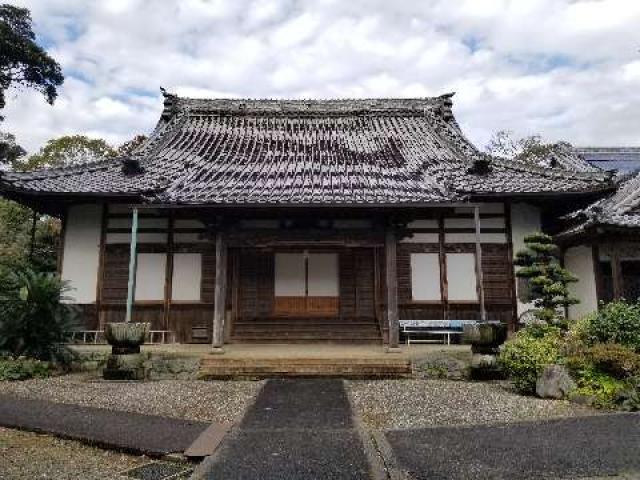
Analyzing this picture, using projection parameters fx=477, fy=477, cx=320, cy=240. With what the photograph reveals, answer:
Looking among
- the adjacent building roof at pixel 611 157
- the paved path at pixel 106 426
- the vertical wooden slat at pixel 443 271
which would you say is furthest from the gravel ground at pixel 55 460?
the adjacent building roof at pixel 611 157

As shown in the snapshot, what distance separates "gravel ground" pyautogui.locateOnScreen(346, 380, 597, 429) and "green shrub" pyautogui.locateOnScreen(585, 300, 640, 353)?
1.82 metres

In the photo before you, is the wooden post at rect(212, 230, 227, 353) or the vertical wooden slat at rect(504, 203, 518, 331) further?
the vertical wooden slat at rect(504, 203, 518, 331)

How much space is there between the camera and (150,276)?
1279 cm

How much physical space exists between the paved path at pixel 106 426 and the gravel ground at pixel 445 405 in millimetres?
2360

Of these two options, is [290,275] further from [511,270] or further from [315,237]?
[511,270]

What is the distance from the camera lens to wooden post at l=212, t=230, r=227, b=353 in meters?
10.7

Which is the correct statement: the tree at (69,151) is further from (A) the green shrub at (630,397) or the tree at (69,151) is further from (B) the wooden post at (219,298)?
(A) the green shrub at (630,397)

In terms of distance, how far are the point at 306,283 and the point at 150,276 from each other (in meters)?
4.26

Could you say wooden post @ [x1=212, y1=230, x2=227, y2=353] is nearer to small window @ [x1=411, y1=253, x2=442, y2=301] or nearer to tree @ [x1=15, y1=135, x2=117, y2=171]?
small window @ [x1=411, y1=253, x2=442, y2=301]

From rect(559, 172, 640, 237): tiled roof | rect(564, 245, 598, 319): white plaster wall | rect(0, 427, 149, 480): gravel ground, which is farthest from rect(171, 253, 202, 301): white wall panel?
rect(564, 245, 598, 319): white plaster wall

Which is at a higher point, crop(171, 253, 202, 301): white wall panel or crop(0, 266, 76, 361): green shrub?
crop(171, 253, 202, 301): white wall panel

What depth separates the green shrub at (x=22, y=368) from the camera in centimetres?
881

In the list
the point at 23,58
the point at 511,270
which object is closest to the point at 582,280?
the point at 511,270

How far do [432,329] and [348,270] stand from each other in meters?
2.86
